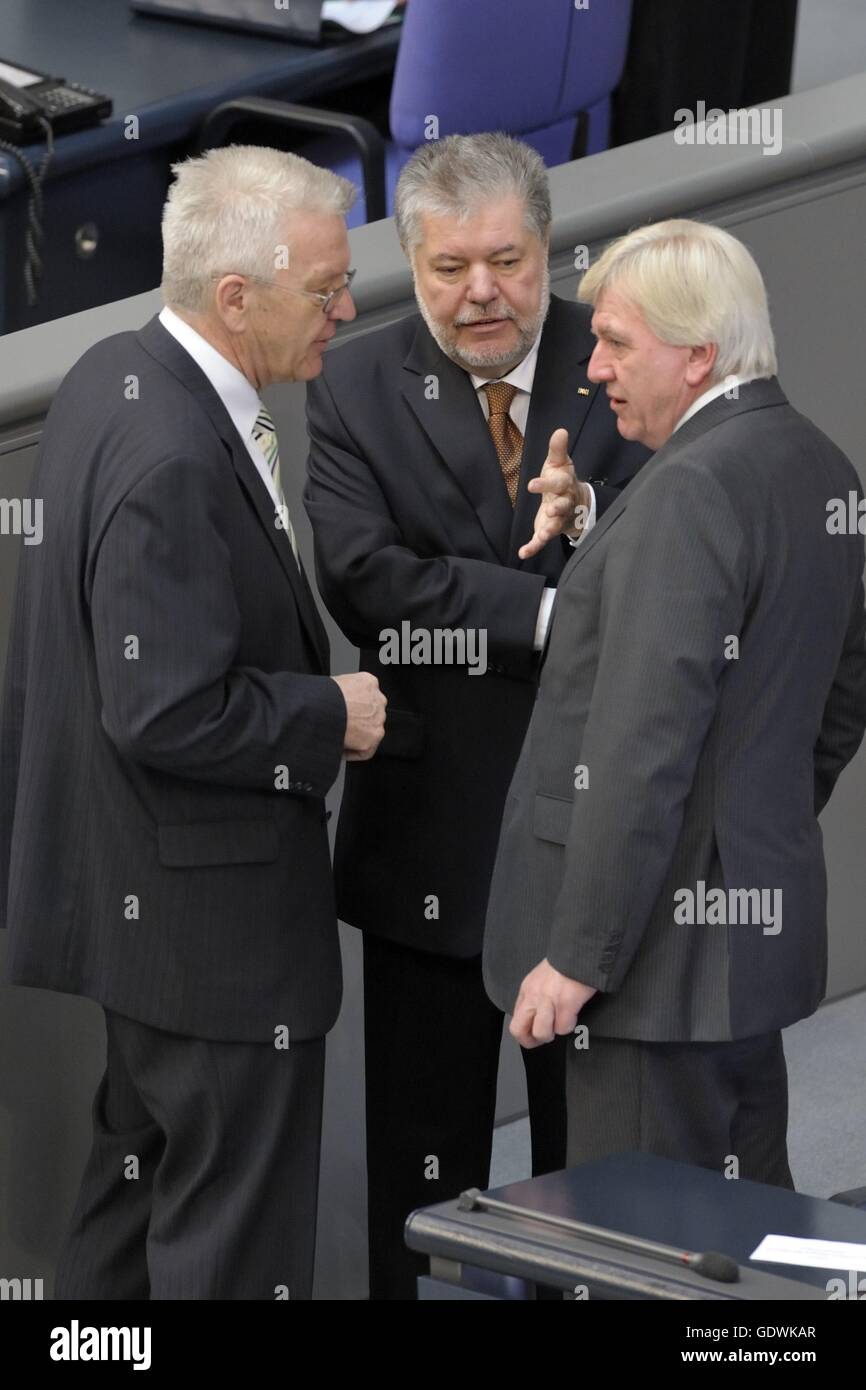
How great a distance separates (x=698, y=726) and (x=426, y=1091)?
0.84 metres

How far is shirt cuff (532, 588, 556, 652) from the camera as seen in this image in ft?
→ 9.14

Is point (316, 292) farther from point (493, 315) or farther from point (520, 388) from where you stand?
point (520, 388)

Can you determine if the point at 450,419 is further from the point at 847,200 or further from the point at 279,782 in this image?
the point at 847,200

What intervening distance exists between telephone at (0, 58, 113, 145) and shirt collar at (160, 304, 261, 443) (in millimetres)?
2502

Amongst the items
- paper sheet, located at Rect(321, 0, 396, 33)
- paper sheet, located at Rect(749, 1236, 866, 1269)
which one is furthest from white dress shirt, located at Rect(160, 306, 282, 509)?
paper sheet, located at Rect(321, 0, 396, 33)

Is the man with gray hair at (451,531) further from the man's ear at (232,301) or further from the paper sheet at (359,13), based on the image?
the paper sheet at (359,13)

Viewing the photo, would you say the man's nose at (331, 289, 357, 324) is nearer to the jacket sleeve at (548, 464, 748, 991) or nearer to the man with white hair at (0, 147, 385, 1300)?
the man with white hair at (0, 147, 385, 1300)

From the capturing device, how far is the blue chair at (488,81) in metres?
4.46

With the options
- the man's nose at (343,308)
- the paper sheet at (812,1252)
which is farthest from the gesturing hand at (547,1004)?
the man's nose at (343,308)

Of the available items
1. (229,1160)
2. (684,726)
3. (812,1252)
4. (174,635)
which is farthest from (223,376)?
(812,1252)

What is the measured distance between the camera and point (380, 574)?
2797 mm

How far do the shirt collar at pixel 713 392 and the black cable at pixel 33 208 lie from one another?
271 cm
